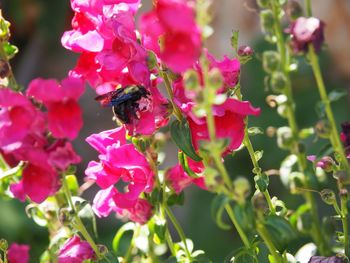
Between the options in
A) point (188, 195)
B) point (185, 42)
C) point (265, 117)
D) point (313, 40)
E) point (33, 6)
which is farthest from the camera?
point (33, 6)

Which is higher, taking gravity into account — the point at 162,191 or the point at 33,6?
the point at 162,191

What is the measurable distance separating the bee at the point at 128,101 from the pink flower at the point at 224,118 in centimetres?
3

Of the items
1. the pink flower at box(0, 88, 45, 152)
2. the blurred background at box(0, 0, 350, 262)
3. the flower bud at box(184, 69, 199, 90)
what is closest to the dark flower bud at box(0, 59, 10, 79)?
the pink flower at box(0, 88, 45, 152)

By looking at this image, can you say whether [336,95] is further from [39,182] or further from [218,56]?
[218,56]

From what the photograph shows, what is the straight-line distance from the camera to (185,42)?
43 cm

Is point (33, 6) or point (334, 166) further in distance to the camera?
point (33, 6)

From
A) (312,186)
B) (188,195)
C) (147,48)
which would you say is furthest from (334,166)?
(188,195)

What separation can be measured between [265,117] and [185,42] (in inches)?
48.2

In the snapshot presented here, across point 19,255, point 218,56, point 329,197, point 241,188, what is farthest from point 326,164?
point 218,56

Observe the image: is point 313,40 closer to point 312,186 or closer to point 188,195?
point 312,186

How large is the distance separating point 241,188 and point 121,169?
0.44ft

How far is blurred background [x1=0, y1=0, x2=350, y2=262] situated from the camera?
1523 mm

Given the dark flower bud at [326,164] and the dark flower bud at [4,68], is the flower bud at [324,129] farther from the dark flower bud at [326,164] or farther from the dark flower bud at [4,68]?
the dark flower bud at [4,68]

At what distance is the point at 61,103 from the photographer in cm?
48
